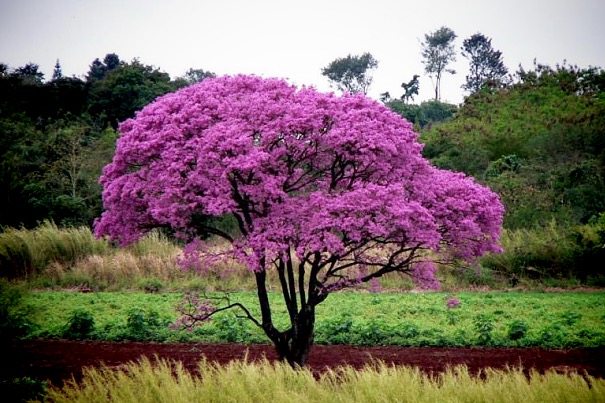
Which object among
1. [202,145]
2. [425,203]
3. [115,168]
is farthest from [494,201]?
[115,168]

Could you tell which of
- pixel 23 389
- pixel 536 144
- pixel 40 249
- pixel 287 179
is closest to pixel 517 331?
pixel 287 179

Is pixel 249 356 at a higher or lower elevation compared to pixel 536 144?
lower

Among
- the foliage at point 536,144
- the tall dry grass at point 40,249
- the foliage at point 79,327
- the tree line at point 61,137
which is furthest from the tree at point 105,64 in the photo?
the foliage at point 79,327

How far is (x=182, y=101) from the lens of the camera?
30.2ft

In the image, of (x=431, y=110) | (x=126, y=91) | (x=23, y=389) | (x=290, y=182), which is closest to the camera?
(x=23, y=389)

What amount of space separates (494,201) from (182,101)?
5.16 meters

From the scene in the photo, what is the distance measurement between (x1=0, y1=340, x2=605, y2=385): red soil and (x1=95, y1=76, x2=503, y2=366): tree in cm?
221

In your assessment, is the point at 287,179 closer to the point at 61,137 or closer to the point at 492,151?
the point at 61,137

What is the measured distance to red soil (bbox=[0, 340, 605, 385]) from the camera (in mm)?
10344

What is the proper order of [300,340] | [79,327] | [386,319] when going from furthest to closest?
[386,319] → [79,327] → [300,340]

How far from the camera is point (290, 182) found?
30.0 feet

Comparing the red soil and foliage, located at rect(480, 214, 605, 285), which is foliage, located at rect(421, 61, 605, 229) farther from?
the red soil

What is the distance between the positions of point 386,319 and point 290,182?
8.12 m

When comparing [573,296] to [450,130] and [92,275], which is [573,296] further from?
[450,130]
